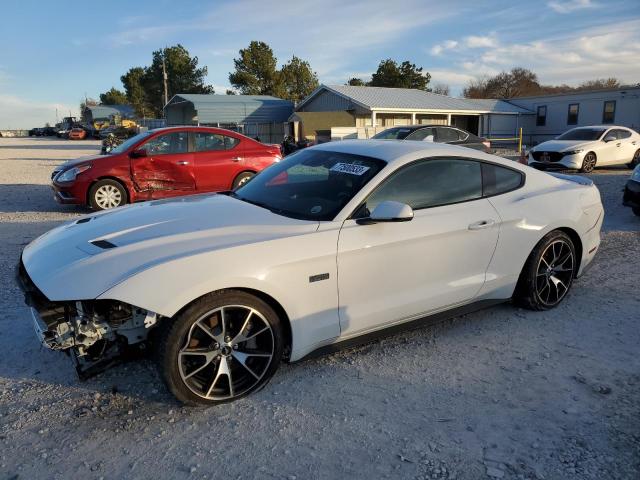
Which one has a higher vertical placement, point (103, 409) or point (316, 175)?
point (316, 175)

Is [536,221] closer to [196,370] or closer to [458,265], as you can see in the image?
[458,265]

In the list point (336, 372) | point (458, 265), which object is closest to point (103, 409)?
point (336, 372)

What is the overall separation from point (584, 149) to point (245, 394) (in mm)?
14441

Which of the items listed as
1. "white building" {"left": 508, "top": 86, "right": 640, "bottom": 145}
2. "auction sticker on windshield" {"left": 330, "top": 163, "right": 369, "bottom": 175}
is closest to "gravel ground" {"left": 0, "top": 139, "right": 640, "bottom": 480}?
"auction sticker on windshield" {"left": 330, "top": 163, "right": 369, "bottom": 175}

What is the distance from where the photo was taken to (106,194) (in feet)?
28.6

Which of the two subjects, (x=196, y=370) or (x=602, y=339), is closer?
(x=196, y=370)

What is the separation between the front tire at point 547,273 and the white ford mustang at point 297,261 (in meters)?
0.01

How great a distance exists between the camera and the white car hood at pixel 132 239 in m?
2.68

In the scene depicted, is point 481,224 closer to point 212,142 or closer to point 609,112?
point 212,142

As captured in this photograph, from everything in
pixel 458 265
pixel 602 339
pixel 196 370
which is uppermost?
pixel 458 265

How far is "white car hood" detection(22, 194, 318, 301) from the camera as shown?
2.68 metres

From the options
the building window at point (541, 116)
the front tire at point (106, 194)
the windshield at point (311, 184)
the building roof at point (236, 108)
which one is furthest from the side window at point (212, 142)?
the building window at point (541, 116)

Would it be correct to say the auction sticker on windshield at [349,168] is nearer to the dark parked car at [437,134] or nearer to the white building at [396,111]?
the dark parked car at [437,134]

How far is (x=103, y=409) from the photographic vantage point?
2953mm
